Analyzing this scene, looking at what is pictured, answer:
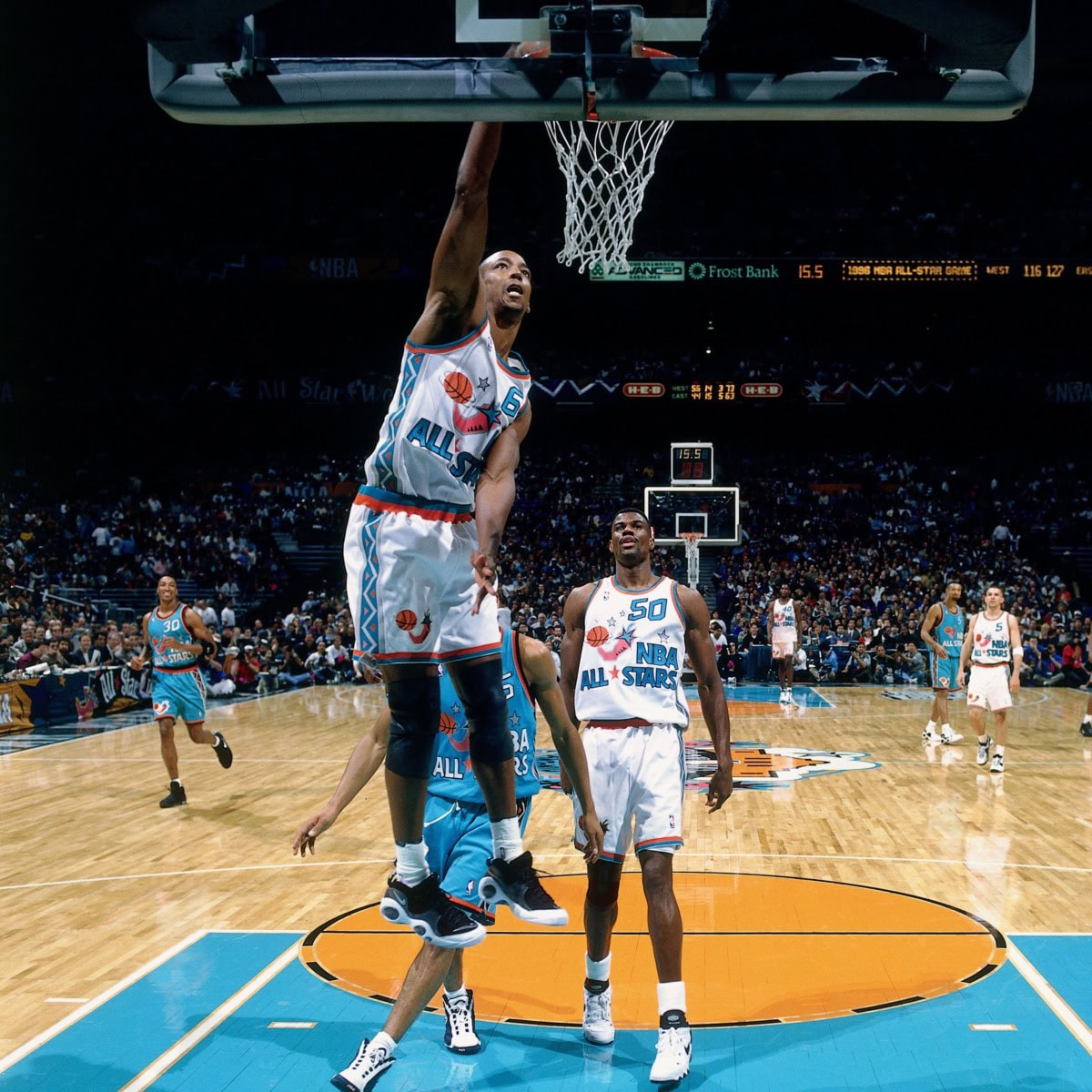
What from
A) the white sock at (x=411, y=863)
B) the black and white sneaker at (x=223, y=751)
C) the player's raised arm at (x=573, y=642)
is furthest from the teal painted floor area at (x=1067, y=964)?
the black and white sneaker at (x=223, y=751)

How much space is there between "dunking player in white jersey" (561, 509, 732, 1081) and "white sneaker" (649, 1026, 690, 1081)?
15 centimetres

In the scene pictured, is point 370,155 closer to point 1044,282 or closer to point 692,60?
point 1044,282

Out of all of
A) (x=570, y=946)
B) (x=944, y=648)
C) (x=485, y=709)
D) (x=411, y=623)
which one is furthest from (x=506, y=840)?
(x=944, y=648)

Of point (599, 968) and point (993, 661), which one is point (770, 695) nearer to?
point (993, 661)

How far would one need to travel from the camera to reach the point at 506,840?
12.0 feet

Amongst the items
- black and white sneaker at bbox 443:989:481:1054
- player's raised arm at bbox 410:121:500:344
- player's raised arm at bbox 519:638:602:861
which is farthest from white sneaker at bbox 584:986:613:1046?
player's raised arm at bbox 410:121:500:344

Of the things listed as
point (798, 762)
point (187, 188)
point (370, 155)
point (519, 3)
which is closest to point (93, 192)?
point (187, 188)

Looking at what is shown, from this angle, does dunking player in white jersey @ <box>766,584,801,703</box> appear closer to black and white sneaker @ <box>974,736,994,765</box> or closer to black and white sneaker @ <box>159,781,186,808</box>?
black and white sneaker @ <box>974,736,994,765</box>

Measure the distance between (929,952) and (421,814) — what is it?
348cm

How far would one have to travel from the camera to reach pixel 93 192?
26.3 m

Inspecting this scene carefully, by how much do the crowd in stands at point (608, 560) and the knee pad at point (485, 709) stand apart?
1472 centimetres

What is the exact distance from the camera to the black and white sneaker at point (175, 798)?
1029cm

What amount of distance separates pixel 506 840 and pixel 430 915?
345mm

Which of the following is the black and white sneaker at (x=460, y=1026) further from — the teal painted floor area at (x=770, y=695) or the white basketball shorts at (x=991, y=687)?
the teal painted floor area at (x=770, y=695)
